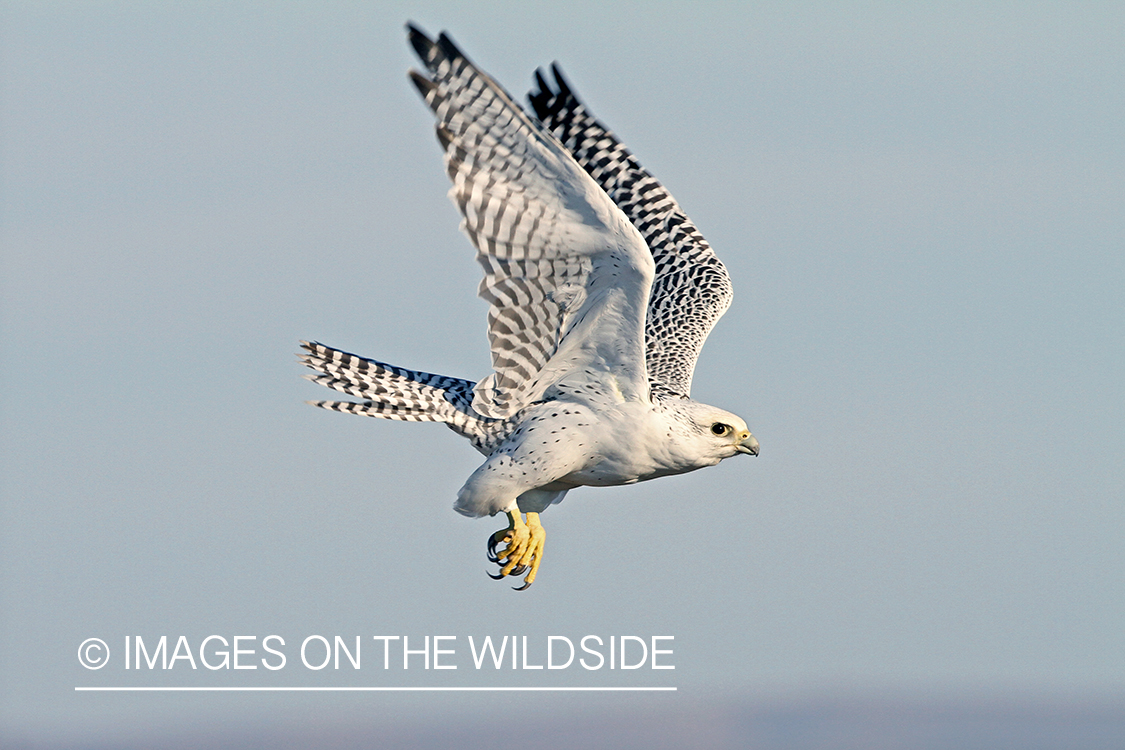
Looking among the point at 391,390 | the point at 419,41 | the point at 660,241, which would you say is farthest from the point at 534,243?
the point at 660,241

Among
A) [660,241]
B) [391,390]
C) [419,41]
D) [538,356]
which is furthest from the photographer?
[660,241]

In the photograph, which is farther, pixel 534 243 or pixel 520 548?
pixel 520 548

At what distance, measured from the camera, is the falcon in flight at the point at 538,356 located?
13.4m

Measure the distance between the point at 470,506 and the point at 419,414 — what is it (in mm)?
1179

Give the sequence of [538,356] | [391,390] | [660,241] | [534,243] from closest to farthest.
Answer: [534,243]
[538,356]
[391,390]
[660,241]

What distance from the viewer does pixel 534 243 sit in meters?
13.9

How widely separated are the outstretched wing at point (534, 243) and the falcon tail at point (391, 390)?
0.66m

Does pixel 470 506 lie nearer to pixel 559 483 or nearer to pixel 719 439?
pixel 559 483

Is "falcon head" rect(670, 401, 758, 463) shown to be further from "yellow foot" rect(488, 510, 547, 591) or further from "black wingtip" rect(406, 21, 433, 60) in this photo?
"black wingtip" rect(406, 21, 433, 60)

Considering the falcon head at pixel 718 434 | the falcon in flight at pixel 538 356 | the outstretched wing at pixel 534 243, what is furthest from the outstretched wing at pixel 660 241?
the outstretched wing at pixel 534 243

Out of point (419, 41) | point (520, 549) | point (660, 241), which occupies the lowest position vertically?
point (520, 549)

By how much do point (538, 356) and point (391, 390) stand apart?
66.6 inches

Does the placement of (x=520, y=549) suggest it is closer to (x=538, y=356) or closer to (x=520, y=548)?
(x=520, y=548)

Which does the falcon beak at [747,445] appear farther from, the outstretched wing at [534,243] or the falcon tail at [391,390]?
the falcon tail at [391,390]
